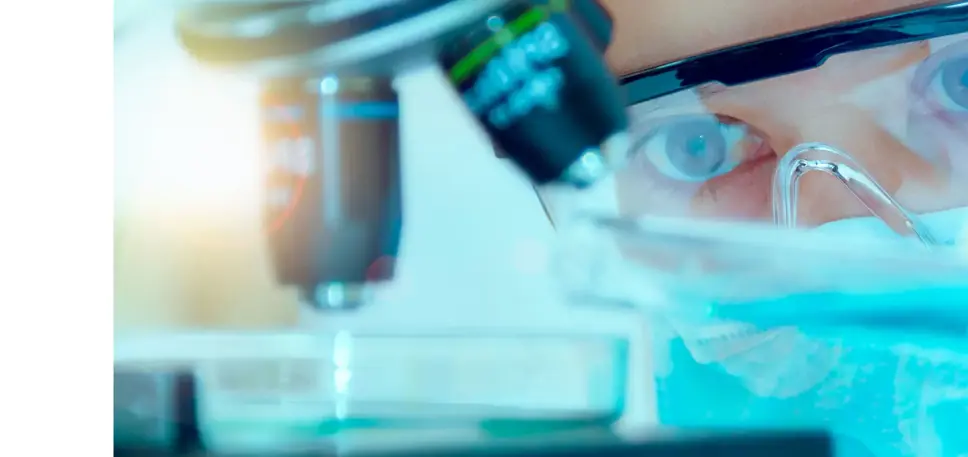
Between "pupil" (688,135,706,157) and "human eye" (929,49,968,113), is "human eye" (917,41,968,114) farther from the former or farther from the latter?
"pupil" (688,135,706,157)

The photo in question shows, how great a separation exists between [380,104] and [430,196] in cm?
7

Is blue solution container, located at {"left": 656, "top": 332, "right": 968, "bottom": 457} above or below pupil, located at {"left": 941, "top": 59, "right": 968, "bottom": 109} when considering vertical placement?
below

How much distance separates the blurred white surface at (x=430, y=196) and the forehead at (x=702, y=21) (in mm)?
105

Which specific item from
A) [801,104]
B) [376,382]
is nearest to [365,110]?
[376,382]

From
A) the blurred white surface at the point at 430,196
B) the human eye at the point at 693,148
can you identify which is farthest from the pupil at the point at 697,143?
the blurred white surface at the point at 430,196

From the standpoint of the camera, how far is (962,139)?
1.72 ft

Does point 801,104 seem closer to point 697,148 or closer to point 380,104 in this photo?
point 697,148

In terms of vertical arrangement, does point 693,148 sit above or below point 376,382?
above

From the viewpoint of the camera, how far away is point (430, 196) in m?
0.53

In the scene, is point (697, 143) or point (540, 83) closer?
point (540, 83)

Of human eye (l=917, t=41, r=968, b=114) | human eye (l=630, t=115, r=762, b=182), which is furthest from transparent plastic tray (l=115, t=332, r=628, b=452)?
human eye (l=917, t=41, r=968, b=114)

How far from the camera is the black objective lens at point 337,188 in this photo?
0.48m

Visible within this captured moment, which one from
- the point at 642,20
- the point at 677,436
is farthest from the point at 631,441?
the point at 642,20

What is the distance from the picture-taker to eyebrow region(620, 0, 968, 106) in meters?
0.51
